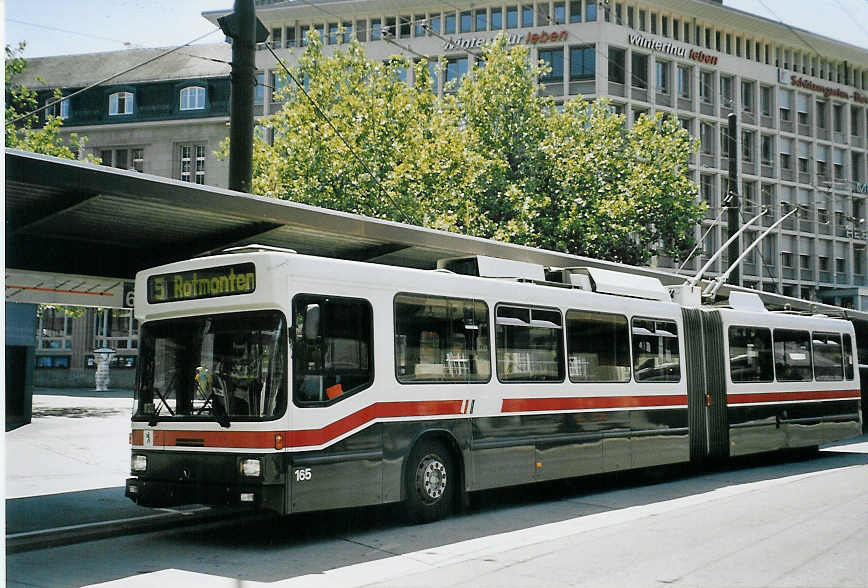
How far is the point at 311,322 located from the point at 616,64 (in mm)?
49639

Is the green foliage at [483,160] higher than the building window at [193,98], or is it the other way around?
the building window at [193,98]

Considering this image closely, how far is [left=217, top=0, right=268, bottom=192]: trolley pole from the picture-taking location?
11.7 metres

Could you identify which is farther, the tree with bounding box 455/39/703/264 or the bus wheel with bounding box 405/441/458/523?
the tree with bounding box 455/39/703/264

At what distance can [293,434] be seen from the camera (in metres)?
8.95

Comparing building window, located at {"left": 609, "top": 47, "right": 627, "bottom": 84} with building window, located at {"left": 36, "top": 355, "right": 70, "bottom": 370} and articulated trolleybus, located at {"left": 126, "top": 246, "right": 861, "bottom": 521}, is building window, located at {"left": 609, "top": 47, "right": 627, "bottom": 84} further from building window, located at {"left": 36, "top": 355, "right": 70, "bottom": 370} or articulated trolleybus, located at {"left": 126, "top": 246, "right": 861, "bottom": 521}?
articulated trolleybus, located at {"left": 126, "top": 246, "right": 861, "bottom": 521}

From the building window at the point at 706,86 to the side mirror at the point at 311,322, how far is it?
54797 millimetres

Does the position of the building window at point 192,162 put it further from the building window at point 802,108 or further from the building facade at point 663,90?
the building window at point 802,108

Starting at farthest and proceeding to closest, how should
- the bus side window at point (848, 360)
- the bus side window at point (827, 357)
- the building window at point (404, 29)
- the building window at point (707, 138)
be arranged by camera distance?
the building window at point (707, 138)
the building window at point (404, 29)
the bus side window at point (848, 360)
the bus side window at point (827, 357)

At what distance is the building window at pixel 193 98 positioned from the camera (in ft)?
191

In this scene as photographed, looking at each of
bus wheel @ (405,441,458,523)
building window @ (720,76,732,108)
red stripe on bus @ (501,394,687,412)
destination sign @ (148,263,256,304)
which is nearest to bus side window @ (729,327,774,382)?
red stripe on bus @ (501,394,687,412)

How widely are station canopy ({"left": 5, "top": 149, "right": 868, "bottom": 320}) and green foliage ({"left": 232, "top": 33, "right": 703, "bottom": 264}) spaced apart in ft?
55.1

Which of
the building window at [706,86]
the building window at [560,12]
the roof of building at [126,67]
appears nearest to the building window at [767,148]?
the building window at [706,86]

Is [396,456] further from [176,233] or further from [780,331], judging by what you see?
[780,331]

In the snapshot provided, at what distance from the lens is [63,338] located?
2258 inches
